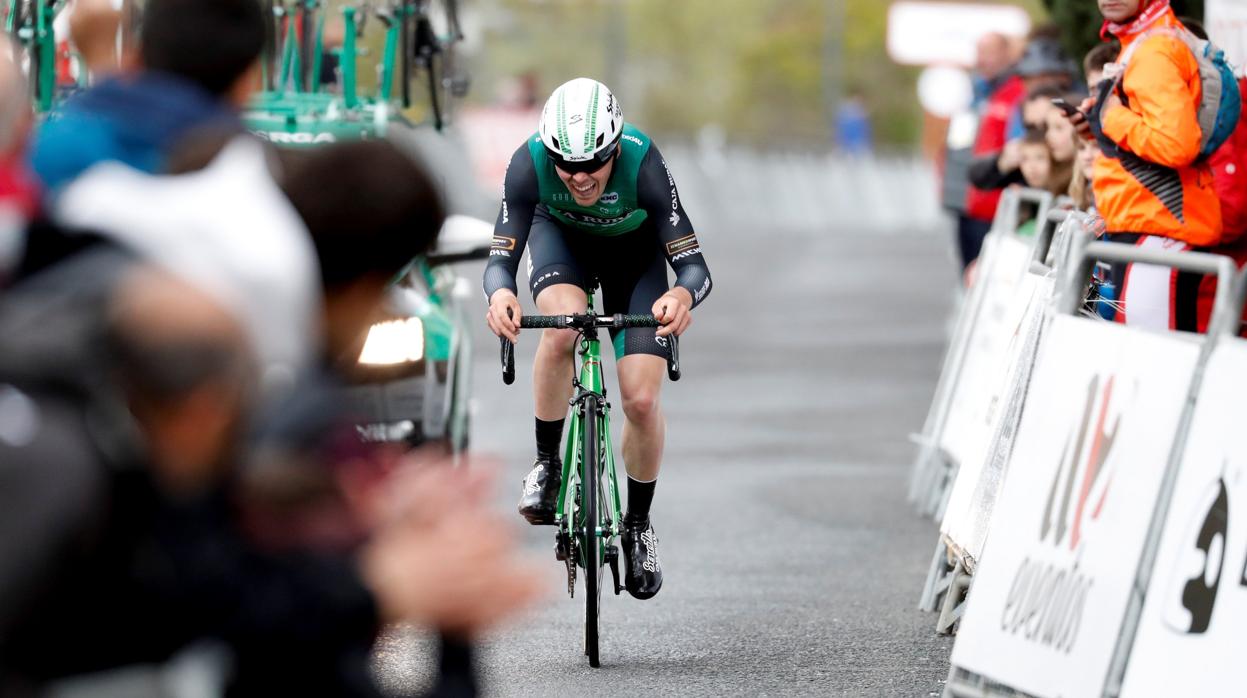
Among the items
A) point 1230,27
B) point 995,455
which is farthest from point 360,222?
point 1230,27

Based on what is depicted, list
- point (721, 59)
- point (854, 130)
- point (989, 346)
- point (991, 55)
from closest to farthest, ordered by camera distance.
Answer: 1. point (989, 346)
2. point (991, 55)
3. point (854, 130)
4. point (721, 59)

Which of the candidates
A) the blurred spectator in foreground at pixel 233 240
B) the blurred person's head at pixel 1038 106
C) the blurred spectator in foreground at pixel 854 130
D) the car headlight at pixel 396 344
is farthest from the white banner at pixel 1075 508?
the blurred spectator in foreground at pixel 854 130

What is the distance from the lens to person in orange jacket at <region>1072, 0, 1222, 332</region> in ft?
26.3

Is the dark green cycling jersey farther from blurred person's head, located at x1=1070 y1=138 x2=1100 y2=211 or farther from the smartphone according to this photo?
blurred person's head, located at x1=1070 y1=138 x2=1100 y2=211

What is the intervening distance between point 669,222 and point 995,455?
64.6 inches

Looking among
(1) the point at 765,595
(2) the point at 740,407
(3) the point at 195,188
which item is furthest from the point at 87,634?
(2) the point at 740,407

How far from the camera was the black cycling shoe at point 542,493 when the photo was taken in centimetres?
795

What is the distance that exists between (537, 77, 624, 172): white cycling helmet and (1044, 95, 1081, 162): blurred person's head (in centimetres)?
416

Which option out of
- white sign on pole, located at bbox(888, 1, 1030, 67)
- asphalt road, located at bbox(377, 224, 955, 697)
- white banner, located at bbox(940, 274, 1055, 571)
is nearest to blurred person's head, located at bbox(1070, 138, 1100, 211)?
asphalt road, located at bbox(377, 224, 955, 697)

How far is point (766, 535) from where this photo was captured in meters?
10.1

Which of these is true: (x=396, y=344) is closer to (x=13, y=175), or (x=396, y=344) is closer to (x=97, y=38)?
(x=97, y=38)

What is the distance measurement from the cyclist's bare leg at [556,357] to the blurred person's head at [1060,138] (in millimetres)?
3890

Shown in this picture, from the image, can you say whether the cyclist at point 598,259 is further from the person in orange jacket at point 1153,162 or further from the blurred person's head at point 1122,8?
the blurred person's head at point 1122,8

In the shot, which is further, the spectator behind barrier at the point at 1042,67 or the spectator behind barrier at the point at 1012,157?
the spectator behind barrier at the point at 1042,67
